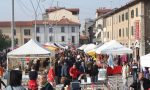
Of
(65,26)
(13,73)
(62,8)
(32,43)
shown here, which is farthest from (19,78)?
(62,8)

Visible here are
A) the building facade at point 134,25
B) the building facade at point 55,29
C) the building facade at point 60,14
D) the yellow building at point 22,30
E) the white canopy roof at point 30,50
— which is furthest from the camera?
the building facade at point 60,14

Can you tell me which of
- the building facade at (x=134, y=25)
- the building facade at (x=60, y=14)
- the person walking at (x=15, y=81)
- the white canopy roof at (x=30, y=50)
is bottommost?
the person walking at (x=15, y=81)

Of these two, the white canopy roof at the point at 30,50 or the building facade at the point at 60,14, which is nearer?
the white canopy roof at the point at 30,50

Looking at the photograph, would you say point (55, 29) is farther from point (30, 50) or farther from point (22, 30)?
point (30, 50)

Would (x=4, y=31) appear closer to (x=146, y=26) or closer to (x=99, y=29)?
(x=99, y=29)

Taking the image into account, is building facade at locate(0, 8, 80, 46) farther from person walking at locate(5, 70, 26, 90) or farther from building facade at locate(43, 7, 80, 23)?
person walking at locate(5, 70, 26, 90)

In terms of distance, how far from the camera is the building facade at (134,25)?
5494cm

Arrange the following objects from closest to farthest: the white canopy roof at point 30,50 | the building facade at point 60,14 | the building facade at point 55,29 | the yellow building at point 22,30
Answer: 1. the white canopy roof at point 30,50
2. the building facade at point 55,29
3. the yellow building at point 22,30
4. the building facade at point 60,14

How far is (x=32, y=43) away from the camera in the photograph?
1128 inches

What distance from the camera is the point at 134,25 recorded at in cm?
5700

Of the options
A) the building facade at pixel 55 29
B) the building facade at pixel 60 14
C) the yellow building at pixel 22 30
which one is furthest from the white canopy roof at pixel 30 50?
the building facade at pixel 60 14

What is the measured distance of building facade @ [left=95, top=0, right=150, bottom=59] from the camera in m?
54.9

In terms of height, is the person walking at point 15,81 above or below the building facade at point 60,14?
below

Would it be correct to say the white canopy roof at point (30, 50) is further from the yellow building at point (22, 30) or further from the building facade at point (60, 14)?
the building facade at point (60, 14)
